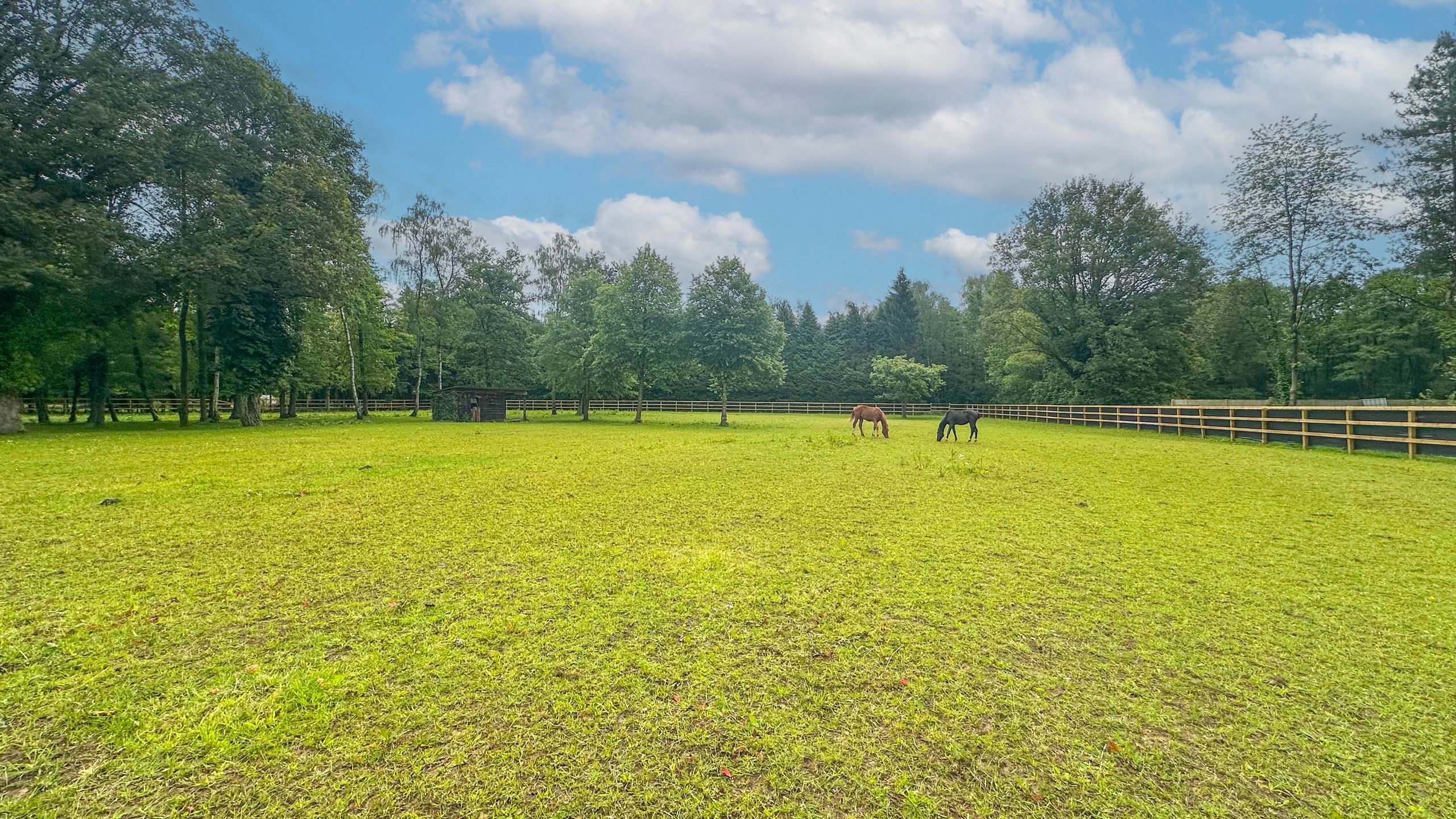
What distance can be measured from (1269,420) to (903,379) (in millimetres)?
30245

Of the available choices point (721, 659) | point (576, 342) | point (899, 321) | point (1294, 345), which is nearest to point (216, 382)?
point (576, 342)

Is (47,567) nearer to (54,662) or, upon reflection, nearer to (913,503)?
(54,662)

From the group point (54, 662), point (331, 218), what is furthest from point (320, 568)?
point (331, 218)

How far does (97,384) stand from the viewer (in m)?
21.5

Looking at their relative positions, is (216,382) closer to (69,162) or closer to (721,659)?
(69,162)

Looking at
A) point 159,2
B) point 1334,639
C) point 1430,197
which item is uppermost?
point 159,2

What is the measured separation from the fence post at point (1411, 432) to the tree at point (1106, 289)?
19.5m

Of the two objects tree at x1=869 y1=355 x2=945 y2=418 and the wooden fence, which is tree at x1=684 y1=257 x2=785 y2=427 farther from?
tree at x1=869 y1=355 x2=945 y2=418

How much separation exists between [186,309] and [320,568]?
25.1 m

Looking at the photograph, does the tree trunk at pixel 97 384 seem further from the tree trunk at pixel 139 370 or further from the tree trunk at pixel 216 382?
the tree trunk at pixel 216 382

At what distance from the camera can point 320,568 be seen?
4.58 meters

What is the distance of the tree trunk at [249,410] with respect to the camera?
2231cm

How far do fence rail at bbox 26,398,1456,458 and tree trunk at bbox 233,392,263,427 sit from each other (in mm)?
15756

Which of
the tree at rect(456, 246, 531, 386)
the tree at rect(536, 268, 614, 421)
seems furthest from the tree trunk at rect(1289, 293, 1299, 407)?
the tree at rect(456, 246, 531, 386)
